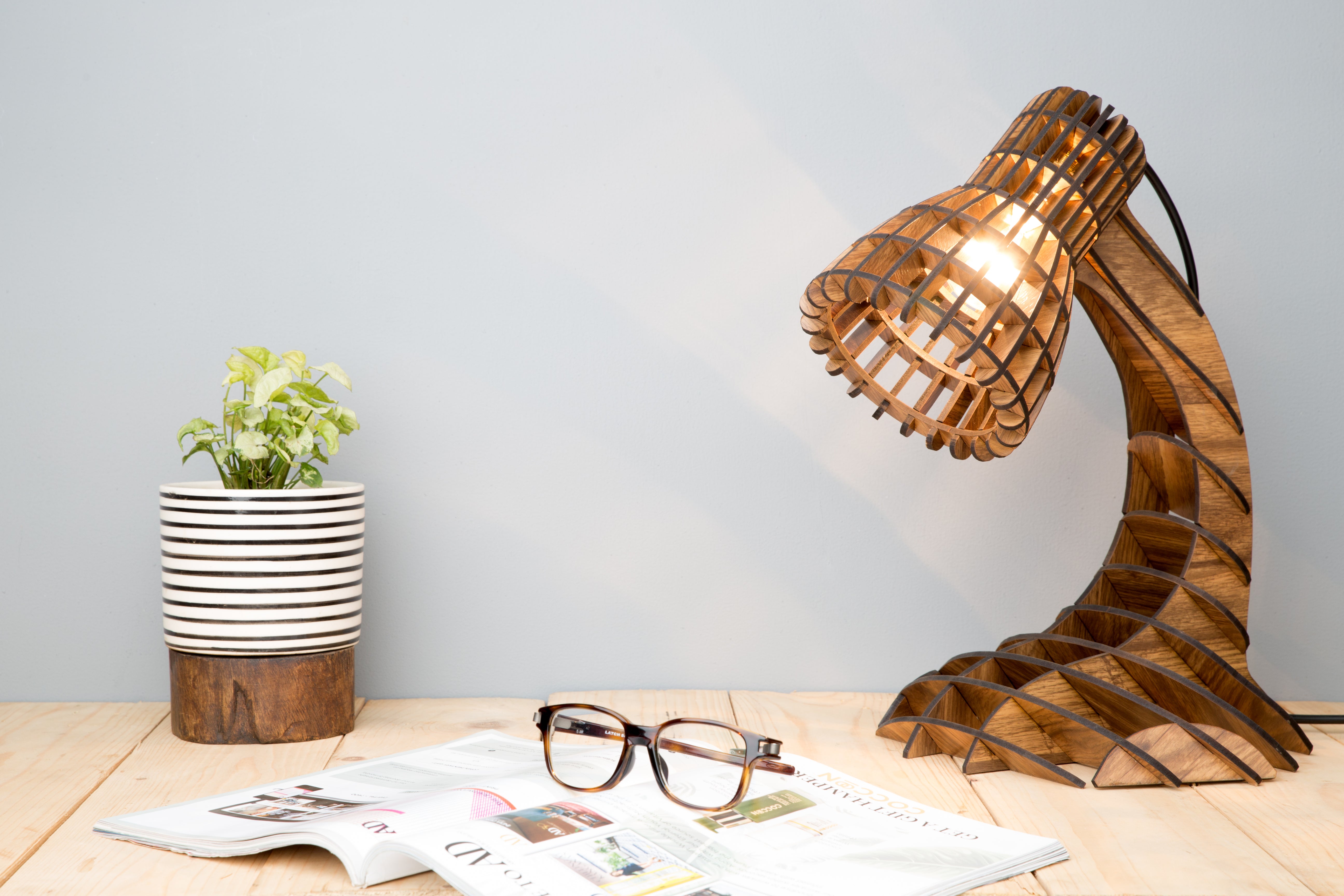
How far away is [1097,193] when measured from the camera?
0.73 meters

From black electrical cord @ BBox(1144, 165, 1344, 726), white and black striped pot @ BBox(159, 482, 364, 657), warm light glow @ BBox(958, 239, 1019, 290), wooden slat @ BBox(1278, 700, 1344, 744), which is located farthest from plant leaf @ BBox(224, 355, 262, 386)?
wooden slat @ BBox(1278, 700, 1344, 744)

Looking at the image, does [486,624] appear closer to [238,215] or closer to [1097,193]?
[238,215]

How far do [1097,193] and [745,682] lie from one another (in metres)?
0.63

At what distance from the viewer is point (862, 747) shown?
2.83ft

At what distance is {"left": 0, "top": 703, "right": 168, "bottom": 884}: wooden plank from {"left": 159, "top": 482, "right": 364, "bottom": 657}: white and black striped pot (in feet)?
0.39

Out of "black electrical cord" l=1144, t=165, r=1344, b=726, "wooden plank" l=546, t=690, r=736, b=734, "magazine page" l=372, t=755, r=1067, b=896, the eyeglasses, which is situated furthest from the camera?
"wooden plank" l=546, t=690, r=736, b=734

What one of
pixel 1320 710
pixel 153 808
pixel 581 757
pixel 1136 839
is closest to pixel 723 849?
pixel 581 757

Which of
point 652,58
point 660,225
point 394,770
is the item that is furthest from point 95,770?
point 652,58

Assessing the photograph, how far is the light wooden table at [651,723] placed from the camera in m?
0.57

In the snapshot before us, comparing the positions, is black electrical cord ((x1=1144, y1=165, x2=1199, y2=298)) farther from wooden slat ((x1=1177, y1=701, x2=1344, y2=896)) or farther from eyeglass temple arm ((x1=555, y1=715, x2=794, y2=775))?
eyeglass temple arm ((x1=555, y1=715, x2=794, y2=775))

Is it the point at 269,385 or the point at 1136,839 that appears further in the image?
the point at 269,385

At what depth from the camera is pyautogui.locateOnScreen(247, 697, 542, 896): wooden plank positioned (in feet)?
1.83

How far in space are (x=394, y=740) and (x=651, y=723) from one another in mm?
246

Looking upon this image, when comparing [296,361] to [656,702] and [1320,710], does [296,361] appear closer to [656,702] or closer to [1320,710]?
[656,702]
